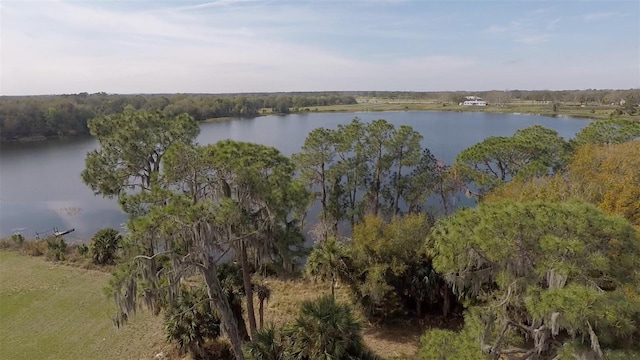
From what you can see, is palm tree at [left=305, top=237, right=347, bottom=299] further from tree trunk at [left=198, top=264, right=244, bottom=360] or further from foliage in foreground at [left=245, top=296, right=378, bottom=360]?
tree trunk at [left=198, top=264, right=244, bottom=360]

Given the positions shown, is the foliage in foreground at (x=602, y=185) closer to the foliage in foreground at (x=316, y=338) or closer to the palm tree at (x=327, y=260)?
the palm tree at (x=327, y=260)

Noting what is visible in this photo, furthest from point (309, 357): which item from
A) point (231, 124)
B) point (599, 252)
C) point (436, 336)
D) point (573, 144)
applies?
point (231, 124)

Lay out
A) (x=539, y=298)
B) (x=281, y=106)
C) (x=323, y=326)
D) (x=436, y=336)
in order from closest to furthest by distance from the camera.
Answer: (x=539, y=298), (x=436, y=336), (x=323, y=326), (x=281, y=106)

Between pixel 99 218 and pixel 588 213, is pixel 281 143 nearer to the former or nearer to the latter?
pixel 99 218

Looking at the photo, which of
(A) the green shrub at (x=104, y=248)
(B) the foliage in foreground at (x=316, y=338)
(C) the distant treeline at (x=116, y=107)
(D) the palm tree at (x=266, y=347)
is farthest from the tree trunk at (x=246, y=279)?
(C) the distant treeline at (x=116, y=107)

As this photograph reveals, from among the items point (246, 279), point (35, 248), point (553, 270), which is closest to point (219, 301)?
point (246, 279)

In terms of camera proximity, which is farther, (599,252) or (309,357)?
(309,357)
